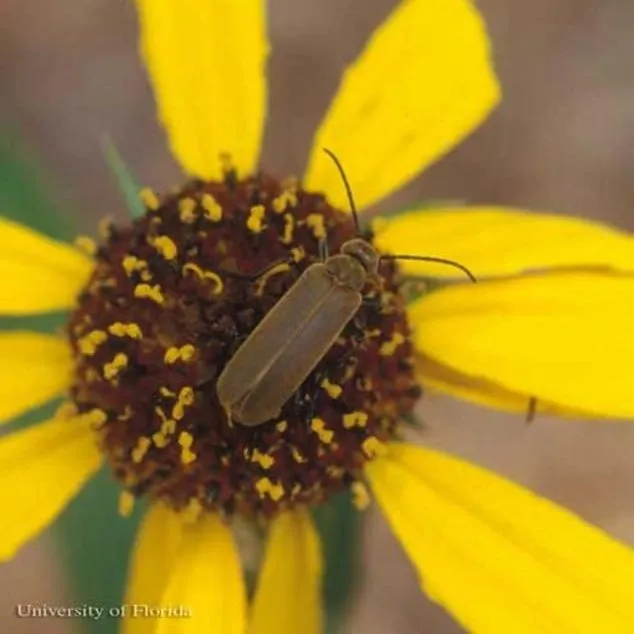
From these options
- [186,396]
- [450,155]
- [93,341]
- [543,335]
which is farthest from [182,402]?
[450,155]

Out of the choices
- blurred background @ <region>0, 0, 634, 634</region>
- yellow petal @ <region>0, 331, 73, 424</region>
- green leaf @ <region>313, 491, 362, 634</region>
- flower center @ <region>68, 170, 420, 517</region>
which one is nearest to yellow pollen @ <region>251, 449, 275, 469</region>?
flower center @ <region>68, 170, 420, 517</region>

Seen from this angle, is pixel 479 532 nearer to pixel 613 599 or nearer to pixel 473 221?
pixel 613 599

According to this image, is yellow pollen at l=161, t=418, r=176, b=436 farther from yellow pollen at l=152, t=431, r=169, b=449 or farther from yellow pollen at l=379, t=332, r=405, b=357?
yellow pollen at l=379, t=332, r=405, b=357

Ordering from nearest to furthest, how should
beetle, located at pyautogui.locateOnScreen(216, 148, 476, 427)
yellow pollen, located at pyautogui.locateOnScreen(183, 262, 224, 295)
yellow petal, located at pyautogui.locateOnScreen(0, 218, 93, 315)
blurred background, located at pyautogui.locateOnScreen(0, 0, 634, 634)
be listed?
beetle, located at pyautogui.locateOnScreen(216, 148, 476, 427) < yellow pollen, located at pyautogui.locateOnScreen(183, 262, 224, 295) < yellow petal, located at pyautogui.locateOnScreen(0, 218, 93, 315) < blurred background, located at pyautogui.locateOnScreen(0, 0, 634, 634)

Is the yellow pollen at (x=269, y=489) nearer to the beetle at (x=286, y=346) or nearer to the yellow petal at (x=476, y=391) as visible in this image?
the beetle at (x=286, y=346)

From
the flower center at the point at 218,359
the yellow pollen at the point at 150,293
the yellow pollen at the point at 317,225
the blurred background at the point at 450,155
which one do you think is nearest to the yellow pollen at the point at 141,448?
the flower center at the point at 218,359

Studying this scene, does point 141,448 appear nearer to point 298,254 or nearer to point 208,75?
point 298,254
